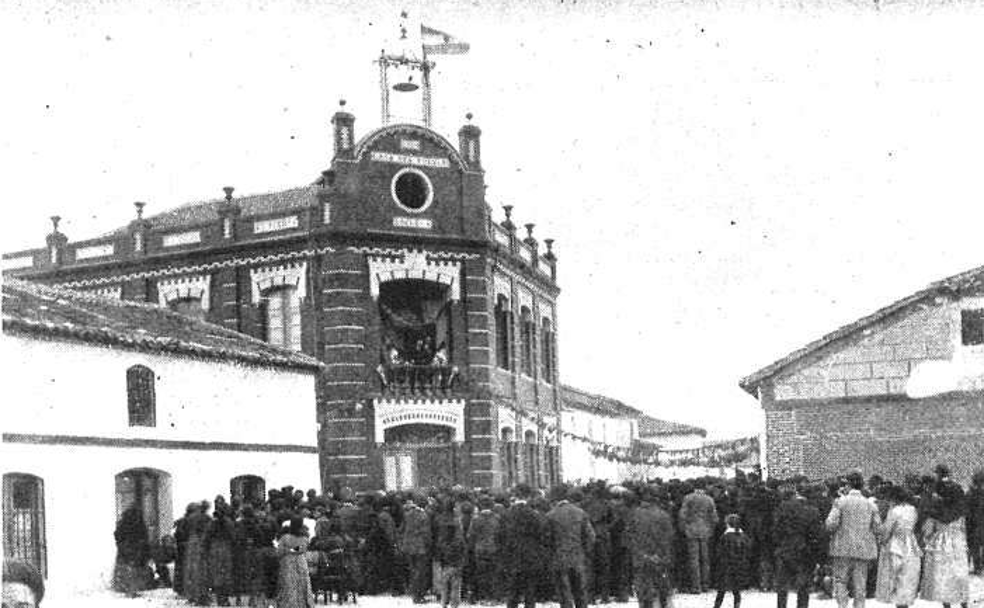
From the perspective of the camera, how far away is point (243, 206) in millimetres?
36594

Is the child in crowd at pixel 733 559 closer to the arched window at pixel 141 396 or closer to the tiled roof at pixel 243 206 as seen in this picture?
the arched window at pixel 141 396

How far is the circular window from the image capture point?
31.7m

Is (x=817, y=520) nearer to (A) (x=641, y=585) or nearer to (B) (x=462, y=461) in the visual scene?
(A) (x=641, y=585)

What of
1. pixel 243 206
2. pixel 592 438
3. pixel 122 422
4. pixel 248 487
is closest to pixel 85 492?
pixel 122 422

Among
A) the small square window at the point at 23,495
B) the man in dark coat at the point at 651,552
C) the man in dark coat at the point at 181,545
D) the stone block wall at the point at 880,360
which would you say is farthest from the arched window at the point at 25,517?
the stone block wall at the point at 880,360

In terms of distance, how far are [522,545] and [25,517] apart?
760 centimetres

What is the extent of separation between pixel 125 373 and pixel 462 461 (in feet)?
40.4

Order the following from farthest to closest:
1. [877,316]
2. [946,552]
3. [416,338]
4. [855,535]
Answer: [416,338], [877,316], [946,552], [855,535]

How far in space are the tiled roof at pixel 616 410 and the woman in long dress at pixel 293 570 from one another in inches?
1168

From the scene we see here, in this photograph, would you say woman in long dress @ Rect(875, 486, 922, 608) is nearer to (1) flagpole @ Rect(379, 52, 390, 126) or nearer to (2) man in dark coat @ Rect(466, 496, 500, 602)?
(2) man in dark coat @ Rect(466, 496, 500, 602)

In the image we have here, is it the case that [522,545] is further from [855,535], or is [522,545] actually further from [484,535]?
[855,535]

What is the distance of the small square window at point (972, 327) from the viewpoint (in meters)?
23.7

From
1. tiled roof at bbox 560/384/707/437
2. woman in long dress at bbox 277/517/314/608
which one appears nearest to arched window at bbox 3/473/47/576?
woman in long dress at bbox 277/517/314/608

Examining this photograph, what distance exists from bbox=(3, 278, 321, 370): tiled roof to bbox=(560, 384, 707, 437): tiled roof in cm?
2158
